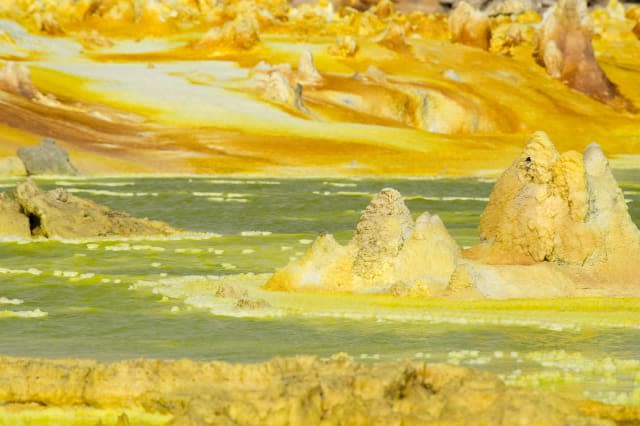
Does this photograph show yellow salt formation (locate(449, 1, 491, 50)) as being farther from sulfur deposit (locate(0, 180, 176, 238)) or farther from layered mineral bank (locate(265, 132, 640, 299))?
layered mineral bank (locate(265, 132, 640, 299))

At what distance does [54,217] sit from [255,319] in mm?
11519

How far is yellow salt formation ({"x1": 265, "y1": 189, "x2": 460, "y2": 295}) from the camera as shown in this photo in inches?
750

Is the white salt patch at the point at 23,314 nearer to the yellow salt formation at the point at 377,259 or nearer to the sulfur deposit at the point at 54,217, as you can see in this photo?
the yellow salt formation at the point at 377,259

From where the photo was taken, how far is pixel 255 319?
17.0m

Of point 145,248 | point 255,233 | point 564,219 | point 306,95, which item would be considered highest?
point 564,219

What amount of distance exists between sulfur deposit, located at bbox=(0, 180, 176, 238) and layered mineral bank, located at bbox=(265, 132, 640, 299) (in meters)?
9.03

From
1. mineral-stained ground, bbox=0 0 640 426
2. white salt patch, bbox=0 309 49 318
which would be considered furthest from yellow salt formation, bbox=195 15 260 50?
white salt patch, bbox=0 309 49 318

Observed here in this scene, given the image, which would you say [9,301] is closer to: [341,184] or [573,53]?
[341,184]

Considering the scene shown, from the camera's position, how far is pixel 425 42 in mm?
80875

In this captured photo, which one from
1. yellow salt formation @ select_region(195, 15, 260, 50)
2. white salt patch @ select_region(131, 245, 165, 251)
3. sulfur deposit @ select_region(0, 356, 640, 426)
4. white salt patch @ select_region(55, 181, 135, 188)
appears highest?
yellow salt formation @ select_region(195, 15, 260, 50)

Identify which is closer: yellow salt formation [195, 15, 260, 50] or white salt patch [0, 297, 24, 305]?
white salt patch [0, 297, 24, 305]

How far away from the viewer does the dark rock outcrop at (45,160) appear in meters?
44.5

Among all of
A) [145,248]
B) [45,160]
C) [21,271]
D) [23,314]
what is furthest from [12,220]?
[45,160]

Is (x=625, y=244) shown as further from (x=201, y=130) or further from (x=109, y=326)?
(x=201, y=130)
